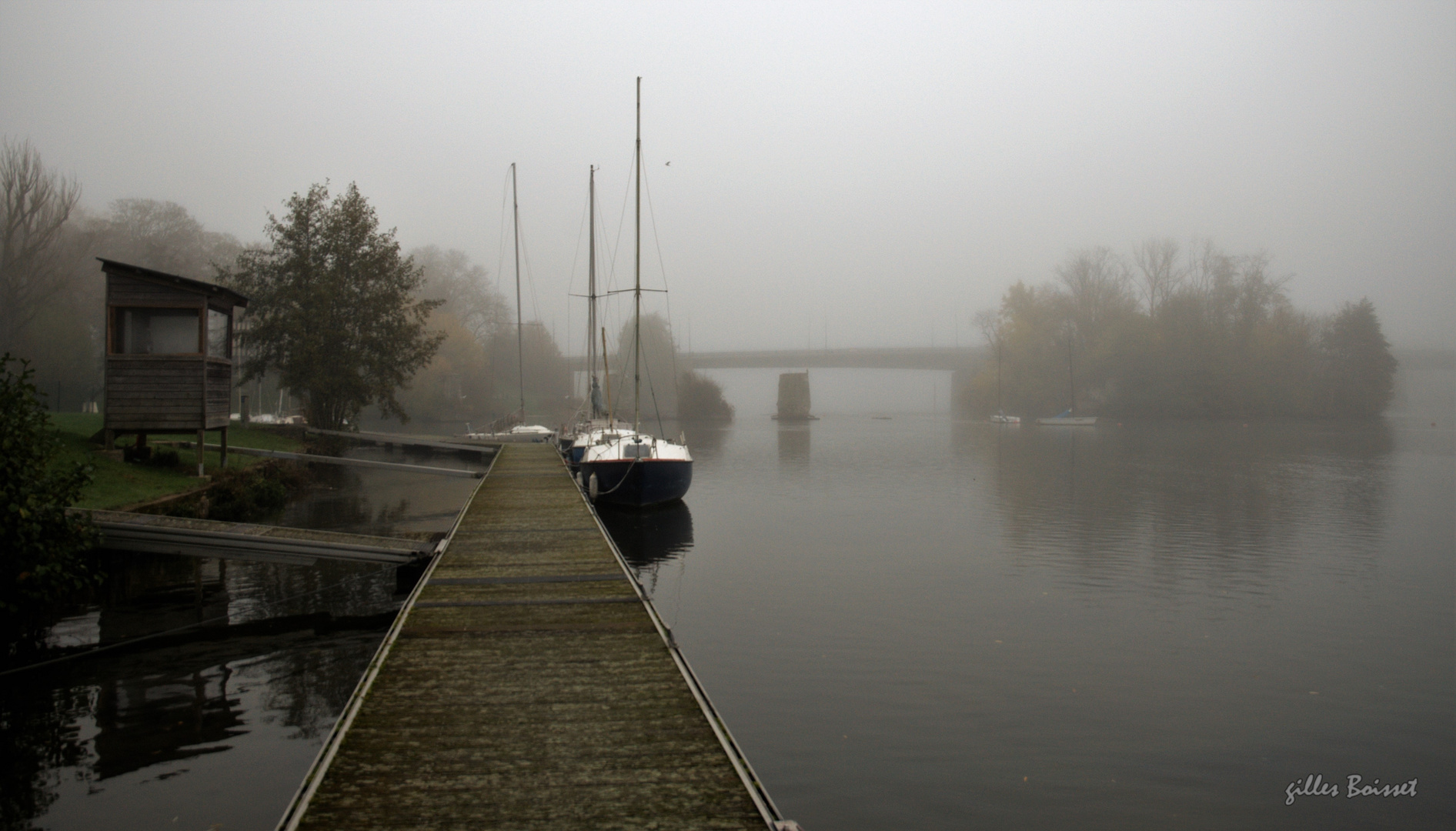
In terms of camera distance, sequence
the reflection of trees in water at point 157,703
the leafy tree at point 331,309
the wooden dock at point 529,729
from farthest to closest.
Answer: the leafy tree at point 331,309
the reflection of trees in water at point 157,703
the wooden dock at point 529,729

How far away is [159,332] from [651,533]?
11.5 m

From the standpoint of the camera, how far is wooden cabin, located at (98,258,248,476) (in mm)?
17453

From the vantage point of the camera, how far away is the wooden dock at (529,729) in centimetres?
480

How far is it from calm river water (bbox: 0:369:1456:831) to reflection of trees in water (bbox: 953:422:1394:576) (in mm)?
220

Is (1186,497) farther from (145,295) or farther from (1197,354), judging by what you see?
(1197,354)

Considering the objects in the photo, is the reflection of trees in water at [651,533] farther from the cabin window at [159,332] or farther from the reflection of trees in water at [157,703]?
the cabin window at [159,332]

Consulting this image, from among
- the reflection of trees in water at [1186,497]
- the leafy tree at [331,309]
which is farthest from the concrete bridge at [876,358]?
the leafy tree at [331,309]

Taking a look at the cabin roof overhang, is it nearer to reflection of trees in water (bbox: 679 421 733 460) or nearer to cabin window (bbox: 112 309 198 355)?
cabin window (bbox: 112 309 198 355)

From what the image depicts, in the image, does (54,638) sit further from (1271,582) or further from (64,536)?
(1271,582)

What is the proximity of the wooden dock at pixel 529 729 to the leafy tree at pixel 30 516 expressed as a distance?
4.33 m

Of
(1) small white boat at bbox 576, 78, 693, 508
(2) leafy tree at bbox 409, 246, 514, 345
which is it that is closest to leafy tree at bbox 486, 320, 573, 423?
(2) leafy tree at bbox 409, 246, 514, 345

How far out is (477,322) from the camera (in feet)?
301

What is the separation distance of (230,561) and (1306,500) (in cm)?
2988

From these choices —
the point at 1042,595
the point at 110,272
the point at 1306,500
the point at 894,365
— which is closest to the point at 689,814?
the point at 1042,595
